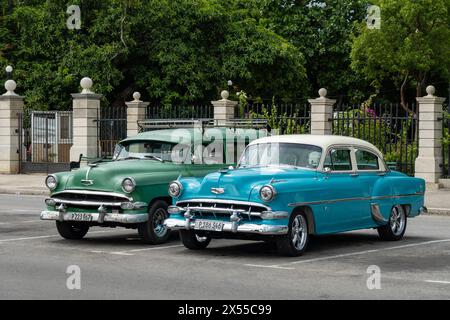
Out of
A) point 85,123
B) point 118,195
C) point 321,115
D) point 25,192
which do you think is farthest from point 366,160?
point 85,123

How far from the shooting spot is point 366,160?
1462cm

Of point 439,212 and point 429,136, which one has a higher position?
point 429,136

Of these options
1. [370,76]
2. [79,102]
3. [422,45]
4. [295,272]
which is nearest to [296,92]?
[370,76]

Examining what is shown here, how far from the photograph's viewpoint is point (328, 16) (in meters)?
56.4

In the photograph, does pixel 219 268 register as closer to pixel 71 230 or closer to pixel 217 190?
pixel 217 190

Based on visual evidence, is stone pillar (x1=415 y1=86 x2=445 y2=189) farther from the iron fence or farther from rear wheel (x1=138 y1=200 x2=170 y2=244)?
rear wheel (x1=138 y1=200 x2=170 y2=244)

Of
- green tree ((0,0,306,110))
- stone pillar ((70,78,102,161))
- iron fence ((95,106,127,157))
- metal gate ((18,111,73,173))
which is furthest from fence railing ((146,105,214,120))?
green tree ((0,0,306,110))

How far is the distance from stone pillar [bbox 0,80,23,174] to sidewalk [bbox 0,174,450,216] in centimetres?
77

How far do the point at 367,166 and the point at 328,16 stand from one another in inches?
1682

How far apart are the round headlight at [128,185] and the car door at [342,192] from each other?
2700mm

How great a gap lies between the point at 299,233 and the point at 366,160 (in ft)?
7.35

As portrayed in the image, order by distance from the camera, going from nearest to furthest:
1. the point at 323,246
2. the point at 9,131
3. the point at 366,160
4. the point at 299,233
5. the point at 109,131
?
the point at 299,233, the point at 323,246, the point at 366,160, the point at 109,131, the point at 9,131

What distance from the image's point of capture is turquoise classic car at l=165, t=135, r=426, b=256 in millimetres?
12500

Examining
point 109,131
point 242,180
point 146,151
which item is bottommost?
point 242,180
